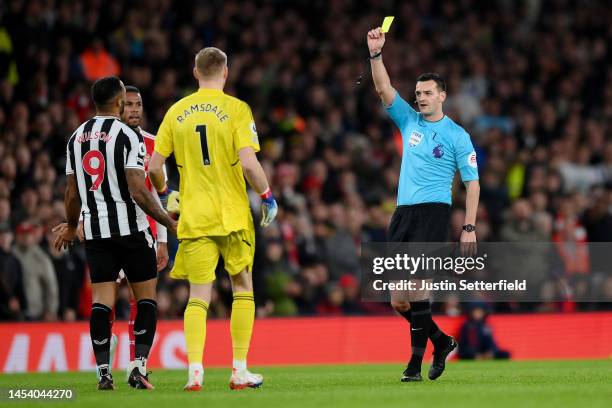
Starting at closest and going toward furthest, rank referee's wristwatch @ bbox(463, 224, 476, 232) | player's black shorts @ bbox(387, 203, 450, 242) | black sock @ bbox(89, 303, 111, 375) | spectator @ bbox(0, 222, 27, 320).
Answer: black sock @ bbox(89, 303, 111, 375)
referee's wristwatch @ bbox(463, 224, 476, 232)
player's black shorts @ bbox(387, 203, 450, 242)
spectator @ bbox(0, 222, 27, 320)

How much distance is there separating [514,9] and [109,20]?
10.2 metres

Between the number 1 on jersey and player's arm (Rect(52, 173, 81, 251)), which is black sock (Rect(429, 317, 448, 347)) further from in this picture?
player's arm (Rect(52, 173, 81, 251))

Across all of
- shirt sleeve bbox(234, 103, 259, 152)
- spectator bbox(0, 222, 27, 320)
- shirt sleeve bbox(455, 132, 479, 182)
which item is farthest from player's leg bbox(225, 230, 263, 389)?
spectator bbox(0, 222, 27, 320)

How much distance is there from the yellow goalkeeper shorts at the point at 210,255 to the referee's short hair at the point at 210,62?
1.26 metres

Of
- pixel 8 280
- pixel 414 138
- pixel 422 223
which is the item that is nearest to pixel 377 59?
pixel 414 138

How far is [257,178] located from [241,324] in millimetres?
1164

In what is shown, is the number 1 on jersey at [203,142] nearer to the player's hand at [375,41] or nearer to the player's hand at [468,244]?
the player's hand at [375,41]

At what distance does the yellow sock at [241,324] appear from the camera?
30.8 feet

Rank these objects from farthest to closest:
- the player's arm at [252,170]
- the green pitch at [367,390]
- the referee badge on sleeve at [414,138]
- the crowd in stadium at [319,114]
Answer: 1. the crowd in stadium at [319,114]
2. the referee badge on sleeve at [414,138]
3. the player's arm at [252,170]
4. the green pitch at [367,390]

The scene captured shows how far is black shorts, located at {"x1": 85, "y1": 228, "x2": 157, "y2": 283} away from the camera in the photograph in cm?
979

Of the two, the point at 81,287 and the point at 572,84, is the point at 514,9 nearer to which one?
the point at 572,84

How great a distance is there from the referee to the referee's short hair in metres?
1.48

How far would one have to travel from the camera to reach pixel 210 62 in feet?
30.9

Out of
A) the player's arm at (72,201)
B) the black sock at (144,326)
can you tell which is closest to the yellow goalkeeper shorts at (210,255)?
the black sock at (144,326)
